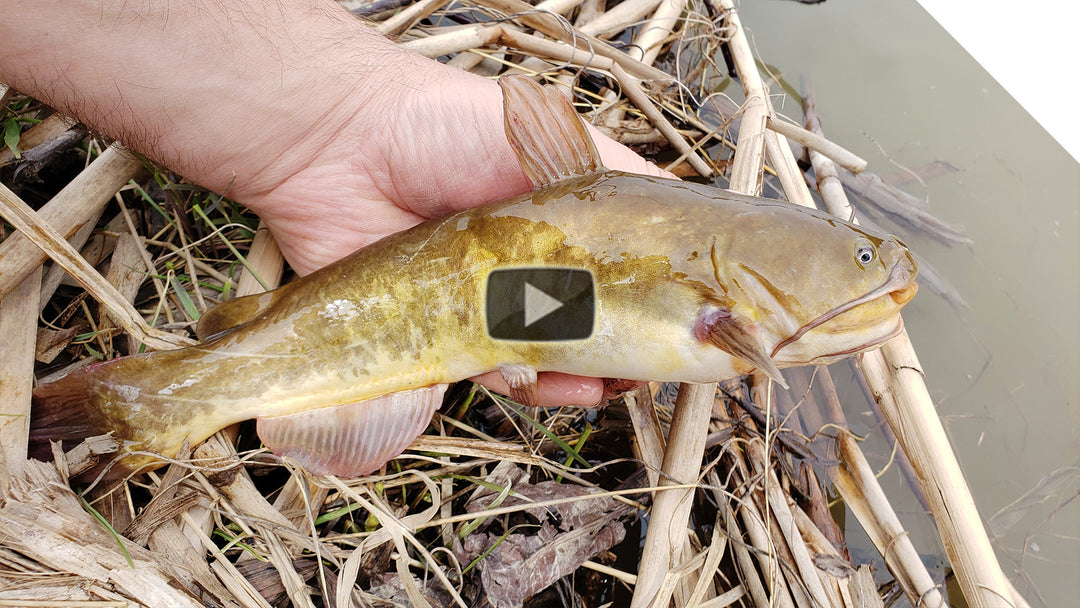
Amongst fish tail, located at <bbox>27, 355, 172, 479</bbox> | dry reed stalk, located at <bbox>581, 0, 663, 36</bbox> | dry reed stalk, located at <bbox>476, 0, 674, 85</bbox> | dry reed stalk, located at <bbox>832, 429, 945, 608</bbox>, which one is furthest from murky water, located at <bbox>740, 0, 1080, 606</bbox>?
fish tail, located at <bbox>27, 355, 172, 479</bbox>

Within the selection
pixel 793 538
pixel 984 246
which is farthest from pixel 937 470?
pixel 984 246

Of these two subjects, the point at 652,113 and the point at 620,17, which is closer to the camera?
the point at 652,113

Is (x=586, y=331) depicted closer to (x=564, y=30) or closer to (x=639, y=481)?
(x=639, y=481)

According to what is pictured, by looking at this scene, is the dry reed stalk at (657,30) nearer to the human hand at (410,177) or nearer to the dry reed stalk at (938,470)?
the human hand at (410,177)

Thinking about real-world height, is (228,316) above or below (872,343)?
below

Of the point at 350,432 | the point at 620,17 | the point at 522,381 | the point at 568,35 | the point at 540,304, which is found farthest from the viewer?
the point at 620,17

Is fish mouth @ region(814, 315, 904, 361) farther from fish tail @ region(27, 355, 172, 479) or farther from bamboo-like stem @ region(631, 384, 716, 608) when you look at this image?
fish tail @ region(27, 355, 172, 479)

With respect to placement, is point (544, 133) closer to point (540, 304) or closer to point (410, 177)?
point (540, 304)
